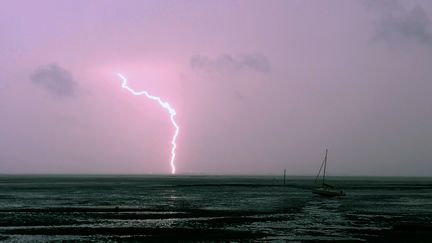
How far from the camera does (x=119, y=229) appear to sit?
165 ft

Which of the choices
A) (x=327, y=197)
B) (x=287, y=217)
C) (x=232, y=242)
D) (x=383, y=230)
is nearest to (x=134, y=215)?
(x=287, y=217)

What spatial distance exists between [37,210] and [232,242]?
3894 cm

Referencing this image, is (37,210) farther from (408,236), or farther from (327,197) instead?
(327,197)

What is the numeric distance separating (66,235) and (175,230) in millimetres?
9857

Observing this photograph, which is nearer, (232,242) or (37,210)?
(232,242)

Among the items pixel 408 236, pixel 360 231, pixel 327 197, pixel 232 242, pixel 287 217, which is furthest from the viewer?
pixel 327 197

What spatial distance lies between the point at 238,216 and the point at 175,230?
50.3 ft

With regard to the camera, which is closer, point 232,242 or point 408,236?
point 232,242

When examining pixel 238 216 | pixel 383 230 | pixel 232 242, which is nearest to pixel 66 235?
pixel 232 242

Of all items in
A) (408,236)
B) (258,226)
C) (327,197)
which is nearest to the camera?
(408,236)

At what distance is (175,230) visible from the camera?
49.8m

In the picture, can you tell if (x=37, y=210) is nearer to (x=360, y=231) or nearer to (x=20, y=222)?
(x=20, y=222)

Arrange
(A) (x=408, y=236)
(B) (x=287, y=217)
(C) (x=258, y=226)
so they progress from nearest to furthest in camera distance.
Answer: (A) (x=408, y=236), (C) (x=258, y=226), (B) (x=287, y=217)

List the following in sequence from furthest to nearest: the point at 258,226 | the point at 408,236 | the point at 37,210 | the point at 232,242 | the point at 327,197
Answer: the point at 327,197, the point at 37,210, the point at 258,226, the point at 408,236, the point at 232,242
